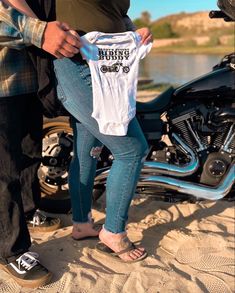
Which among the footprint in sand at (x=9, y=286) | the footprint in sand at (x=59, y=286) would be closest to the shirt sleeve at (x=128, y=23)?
the footprint in sand at (x=59, y=286)

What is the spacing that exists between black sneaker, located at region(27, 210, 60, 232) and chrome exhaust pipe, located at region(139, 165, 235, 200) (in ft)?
2.24

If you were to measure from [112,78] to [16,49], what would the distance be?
509 mm

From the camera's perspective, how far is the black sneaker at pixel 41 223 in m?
3.20

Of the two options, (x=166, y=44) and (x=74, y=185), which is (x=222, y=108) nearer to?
(x=74, y=185)

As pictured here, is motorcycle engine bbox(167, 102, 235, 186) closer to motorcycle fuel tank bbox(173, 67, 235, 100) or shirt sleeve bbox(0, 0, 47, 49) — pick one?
motorcycle fuel tank bbox(173, 67, 235, 100)

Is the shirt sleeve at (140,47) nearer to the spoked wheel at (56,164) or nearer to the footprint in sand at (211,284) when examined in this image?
the spoked wheel at (56,164)

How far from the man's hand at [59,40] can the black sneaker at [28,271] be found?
1162 mm

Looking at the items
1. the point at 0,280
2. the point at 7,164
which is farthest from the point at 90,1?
the point at 0,280

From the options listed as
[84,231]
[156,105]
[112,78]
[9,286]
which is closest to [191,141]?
[156,105]

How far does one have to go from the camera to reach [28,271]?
8.45 feet

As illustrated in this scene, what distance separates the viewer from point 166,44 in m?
48.5

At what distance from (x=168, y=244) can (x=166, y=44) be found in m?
47.0

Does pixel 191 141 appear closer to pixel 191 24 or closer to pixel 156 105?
pixel 156 105

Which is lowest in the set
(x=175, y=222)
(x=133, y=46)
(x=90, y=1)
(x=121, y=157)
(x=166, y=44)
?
(x=166, y=44)
